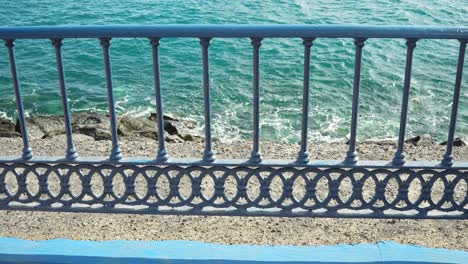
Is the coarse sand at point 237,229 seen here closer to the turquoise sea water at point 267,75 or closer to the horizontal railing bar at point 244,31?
the horizontal railing bar at point 244,31

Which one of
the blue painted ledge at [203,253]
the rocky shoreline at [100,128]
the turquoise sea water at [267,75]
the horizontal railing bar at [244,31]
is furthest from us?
the turquoise sea water at [267,75]

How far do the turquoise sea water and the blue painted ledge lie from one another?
914 cm

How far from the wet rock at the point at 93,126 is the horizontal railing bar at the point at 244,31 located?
7.72 metres

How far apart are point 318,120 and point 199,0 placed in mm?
12583

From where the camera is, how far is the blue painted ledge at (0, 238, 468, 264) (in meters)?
3.37

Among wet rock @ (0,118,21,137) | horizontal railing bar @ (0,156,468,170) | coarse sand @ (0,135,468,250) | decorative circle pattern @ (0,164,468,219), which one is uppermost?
horizontal railing bar @ (0,156,468,170)

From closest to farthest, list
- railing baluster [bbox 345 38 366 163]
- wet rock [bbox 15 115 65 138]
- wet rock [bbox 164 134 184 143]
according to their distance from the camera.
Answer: railing baluster [bbox 345 38 366 163] → wet rock [bbox 164 134 184 143] → wet rock [bbox 15 115 65 138]

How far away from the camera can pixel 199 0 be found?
24.9 metres

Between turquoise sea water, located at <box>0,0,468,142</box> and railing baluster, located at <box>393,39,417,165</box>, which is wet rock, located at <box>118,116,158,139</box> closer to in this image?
turquoise sea water, located at <box>0,0,468,142</box>

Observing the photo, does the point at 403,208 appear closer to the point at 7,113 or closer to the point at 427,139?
the point at 427,139

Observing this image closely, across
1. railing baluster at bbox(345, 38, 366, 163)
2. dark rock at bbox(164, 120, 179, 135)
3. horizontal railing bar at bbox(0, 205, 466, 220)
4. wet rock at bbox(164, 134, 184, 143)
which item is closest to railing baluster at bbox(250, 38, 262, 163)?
horizontal railing bar at bbox(0, 205, 466, 220)

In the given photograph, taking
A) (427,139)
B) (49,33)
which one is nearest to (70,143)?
(49,33)

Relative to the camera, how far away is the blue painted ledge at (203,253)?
11.0ft

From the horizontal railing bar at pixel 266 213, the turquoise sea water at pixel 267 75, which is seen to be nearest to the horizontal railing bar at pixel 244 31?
the horizontal railing bar at pixel 266 213
